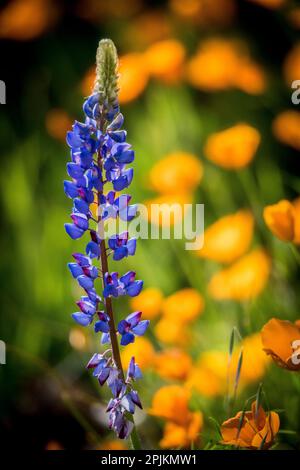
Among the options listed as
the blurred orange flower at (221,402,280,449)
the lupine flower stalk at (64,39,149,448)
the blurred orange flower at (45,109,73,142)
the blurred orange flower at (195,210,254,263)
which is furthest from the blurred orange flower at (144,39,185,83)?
the blurred orange flower at (221,402,280,449)

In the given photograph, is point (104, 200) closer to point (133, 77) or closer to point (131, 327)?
point (131, 327)

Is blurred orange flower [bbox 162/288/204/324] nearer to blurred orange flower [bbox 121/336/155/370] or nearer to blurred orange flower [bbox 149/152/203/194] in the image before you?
blurred orange flower [bbox 121/336/155/370]

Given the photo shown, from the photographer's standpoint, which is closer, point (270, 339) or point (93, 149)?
point (93, 149)

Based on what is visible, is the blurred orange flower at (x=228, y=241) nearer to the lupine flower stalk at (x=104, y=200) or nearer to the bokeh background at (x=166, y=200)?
the bokeh background at (x=166, y=200)

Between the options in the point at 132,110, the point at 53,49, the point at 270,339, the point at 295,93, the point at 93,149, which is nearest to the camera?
the point at 93,149

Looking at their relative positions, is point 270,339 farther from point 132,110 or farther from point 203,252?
point 132,110

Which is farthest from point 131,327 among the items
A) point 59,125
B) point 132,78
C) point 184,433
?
point 59,125

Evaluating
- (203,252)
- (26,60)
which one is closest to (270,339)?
(203,252)
